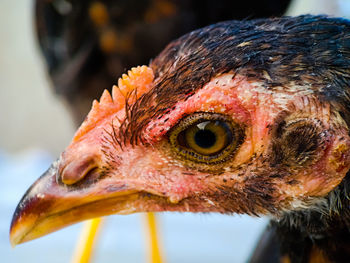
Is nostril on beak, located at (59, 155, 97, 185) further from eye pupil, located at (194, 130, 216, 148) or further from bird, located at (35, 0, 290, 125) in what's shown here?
bird, located at (35, 0, 290, 125)

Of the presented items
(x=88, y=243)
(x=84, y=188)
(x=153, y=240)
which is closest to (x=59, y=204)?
(x=84, y=188)

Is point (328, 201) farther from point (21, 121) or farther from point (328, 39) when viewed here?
point (21, 121)

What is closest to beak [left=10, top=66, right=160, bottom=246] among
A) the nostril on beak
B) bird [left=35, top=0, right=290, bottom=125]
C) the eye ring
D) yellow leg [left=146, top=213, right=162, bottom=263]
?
the nostril on beak

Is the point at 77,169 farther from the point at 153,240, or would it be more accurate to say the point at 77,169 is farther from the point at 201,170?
the point at 153,240

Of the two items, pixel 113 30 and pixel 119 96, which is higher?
pixel 113 30

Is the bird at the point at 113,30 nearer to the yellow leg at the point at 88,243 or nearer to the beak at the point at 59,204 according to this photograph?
the yellow leg at the point at 88,243

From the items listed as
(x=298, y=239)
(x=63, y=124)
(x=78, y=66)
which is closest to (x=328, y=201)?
(x=298, y=239)
